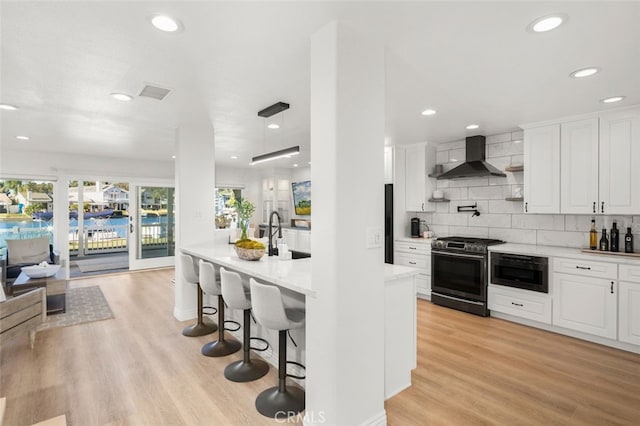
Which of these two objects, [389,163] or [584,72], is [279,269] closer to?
[584,72]

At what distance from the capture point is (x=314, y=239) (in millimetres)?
2004

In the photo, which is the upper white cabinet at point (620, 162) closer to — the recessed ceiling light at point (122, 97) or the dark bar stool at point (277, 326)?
the dark bar stool at point (277, 326)

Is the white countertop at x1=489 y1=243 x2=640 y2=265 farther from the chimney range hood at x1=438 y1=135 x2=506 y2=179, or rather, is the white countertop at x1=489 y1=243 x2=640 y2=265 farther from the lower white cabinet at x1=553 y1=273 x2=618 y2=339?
the chimney range hood at x1=438 y1=135 x2=506 y2=179

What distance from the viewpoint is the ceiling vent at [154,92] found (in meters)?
2.87

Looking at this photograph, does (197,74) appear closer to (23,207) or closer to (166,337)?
(166,337)

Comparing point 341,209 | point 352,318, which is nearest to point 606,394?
point 352,318

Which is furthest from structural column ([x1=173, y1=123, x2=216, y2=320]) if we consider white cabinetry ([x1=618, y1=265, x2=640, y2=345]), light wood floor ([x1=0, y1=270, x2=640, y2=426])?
white cabinetry ([x1=618, y1=265, x2=640, y2=345])

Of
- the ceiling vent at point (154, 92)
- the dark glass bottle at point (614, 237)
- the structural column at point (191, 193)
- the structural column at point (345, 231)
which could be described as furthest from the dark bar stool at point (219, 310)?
the dark glass bottle at point (614, 237)

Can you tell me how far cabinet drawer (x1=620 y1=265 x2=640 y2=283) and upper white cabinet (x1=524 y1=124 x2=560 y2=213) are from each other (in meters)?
0.89

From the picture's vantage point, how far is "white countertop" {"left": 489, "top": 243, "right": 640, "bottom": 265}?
335cm

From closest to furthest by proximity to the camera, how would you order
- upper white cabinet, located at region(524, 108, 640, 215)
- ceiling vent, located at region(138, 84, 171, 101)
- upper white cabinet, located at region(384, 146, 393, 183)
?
1. ceiling vent, located at region(138, 84, 171, 101)
2. upper white cabinet, located at region(524, 108, 640, 215)
3. upper white cabinet, located at region(384, 146, 393, 183)

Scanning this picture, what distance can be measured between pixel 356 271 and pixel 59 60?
2.49 meters

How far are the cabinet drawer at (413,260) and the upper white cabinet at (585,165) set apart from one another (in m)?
1.53

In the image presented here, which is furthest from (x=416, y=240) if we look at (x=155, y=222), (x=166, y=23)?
(x=155, y=222)
